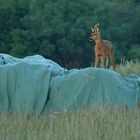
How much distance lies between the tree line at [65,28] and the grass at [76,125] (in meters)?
22.6

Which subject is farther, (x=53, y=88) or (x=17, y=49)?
(x=17, y=49)

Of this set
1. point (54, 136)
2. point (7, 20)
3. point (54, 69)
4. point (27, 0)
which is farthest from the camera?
point (27, 0)

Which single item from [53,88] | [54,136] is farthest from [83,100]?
[54,136]

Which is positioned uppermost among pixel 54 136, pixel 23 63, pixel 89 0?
pixel 89 0

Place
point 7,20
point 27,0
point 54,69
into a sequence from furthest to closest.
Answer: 1. point 27,0
2. point 7,20
3. point 54,69

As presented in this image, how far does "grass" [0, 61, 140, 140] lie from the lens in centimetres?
606

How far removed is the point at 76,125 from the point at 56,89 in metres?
2.16

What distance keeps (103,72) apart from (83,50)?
22.0 metres

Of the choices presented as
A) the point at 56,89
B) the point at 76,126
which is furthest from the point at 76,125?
the point at 56,89

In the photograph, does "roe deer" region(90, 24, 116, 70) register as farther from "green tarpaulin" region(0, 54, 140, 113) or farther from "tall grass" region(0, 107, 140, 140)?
"tall grass" region(0, 107, 140, 140)

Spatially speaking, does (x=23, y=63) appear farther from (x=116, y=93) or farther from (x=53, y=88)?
(x=116, y=93)

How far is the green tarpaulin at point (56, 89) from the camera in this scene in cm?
834

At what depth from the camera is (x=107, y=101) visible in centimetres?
826

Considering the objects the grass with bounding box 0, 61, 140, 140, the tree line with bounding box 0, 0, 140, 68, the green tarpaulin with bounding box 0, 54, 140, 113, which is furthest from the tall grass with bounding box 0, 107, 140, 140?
the tree line with bounding box 0, 0, 140, 68
